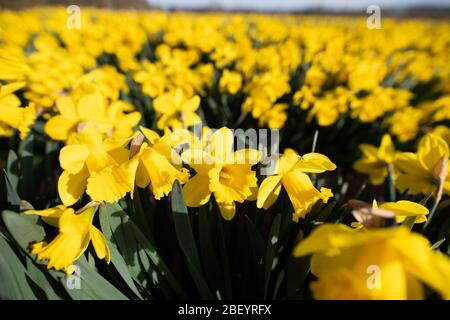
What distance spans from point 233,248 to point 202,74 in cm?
186

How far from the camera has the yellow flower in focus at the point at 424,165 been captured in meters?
1.19

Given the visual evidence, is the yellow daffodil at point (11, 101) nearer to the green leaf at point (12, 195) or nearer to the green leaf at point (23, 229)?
the green leaf at point (12, 195)

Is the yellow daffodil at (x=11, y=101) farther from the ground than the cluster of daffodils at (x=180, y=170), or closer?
farther from the ground

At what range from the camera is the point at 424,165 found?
1216mm

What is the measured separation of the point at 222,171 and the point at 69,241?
0.47 m

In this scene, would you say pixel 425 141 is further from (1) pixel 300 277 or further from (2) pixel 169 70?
(2) pixel 169 70

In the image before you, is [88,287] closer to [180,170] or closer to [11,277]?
[11,277]

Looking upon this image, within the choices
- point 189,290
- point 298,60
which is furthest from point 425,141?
point 298,60

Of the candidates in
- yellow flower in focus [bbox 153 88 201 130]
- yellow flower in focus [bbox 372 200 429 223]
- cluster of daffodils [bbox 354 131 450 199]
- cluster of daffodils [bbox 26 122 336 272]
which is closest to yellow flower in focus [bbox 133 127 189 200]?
cluster of daffodils [bbox 26 122 336 272]

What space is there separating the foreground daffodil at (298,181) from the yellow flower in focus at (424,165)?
466mm

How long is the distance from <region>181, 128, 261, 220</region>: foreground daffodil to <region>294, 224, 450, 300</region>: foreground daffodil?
0.39 m

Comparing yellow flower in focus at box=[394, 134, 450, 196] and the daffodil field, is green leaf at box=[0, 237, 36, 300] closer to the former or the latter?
the daffodil field

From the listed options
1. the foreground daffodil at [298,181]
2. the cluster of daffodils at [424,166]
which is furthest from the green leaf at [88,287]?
the cluster of daffodils at [424,166]
